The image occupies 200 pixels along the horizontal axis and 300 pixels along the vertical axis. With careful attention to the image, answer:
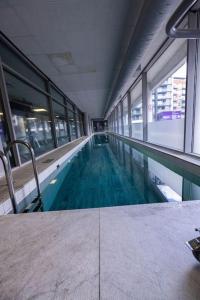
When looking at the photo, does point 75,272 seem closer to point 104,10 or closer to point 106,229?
point 106,229

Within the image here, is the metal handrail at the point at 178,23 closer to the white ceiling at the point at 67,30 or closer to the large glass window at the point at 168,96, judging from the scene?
the white ceiling at the point at 67,30

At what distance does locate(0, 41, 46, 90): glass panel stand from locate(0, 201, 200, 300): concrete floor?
3.28 m

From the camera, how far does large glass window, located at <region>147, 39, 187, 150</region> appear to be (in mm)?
3514

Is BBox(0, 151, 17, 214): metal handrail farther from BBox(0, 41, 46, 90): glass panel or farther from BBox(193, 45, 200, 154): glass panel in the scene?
BBox(193, 45, 200, 154): glass panel

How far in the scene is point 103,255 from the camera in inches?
34.1

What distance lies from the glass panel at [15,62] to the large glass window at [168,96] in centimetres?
366

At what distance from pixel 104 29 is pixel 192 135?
2693 millimetres

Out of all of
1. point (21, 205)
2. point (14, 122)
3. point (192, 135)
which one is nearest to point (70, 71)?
point (14, 122)

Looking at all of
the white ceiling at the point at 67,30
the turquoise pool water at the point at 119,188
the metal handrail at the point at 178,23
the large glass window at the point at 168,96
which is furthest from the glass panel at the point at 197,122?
the metal handrail at the point at 178,23

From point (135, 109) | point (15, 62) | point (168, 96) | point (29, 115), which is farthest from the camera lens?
point (135, 109)

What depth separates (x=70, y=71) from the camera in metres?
4.81

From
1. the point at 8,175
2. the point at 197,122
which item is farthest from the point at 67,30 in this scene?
the point at 197,122

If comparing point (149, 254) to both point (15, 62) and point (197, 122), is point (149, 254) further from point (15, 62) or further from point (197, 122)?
point (15, 62)

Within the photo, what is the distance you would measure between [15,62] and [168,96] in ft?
13.4
